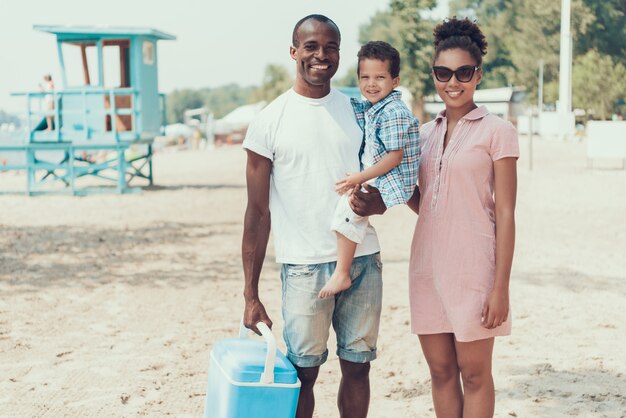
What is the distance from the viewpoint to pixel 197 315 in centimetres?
747

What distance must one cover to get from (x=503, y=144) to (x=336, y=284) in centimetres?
80

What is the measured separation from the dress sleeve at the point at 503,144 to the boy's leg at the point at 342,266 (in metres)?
0.62

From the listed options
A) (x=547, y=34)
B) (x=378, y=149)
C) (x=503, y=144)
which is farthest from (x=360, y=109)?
(x=547, y=34)

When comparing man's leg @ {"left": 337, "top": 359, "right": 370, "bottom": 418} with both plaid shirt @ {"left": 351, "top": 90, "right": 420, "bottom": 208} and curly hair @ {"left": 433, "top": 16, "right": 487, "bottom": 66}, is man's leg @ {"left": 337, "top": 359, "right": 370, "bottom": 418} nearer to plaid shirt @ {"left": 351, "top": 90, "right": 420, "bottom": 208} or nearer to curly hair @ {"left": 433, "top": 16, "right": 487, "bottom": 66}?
plaid shirt @ {"left": 351, "top": 90, "right": 420, "bottom": 208}

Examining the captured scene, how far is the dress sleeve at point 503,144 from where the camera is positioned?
3.29 metres

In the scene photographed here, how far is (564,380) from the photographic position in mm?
5367

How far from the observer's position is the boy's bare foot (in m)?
3.42

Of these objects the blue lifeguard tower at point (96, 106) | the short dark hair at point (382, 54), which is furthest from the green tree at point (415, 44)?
the short dark hair at point (382, 54)

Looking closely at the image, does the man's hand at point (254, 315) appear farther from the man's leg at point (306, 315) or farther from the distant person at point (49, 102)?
the distant person at point (49, 102)

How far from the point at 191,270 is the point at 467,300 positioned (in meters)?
6.71

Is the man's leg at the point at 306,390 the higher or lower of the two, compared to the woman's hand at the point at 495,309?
lower

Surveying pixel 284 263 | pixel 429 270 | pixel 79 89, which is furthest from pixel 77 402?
pixel 79 89

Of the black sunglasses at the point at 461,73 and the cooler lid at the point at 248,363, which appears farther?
the black sunglasses at the point at 461,73

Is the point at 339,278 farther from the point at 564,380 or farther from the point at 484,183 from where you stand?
the point at 564,380
